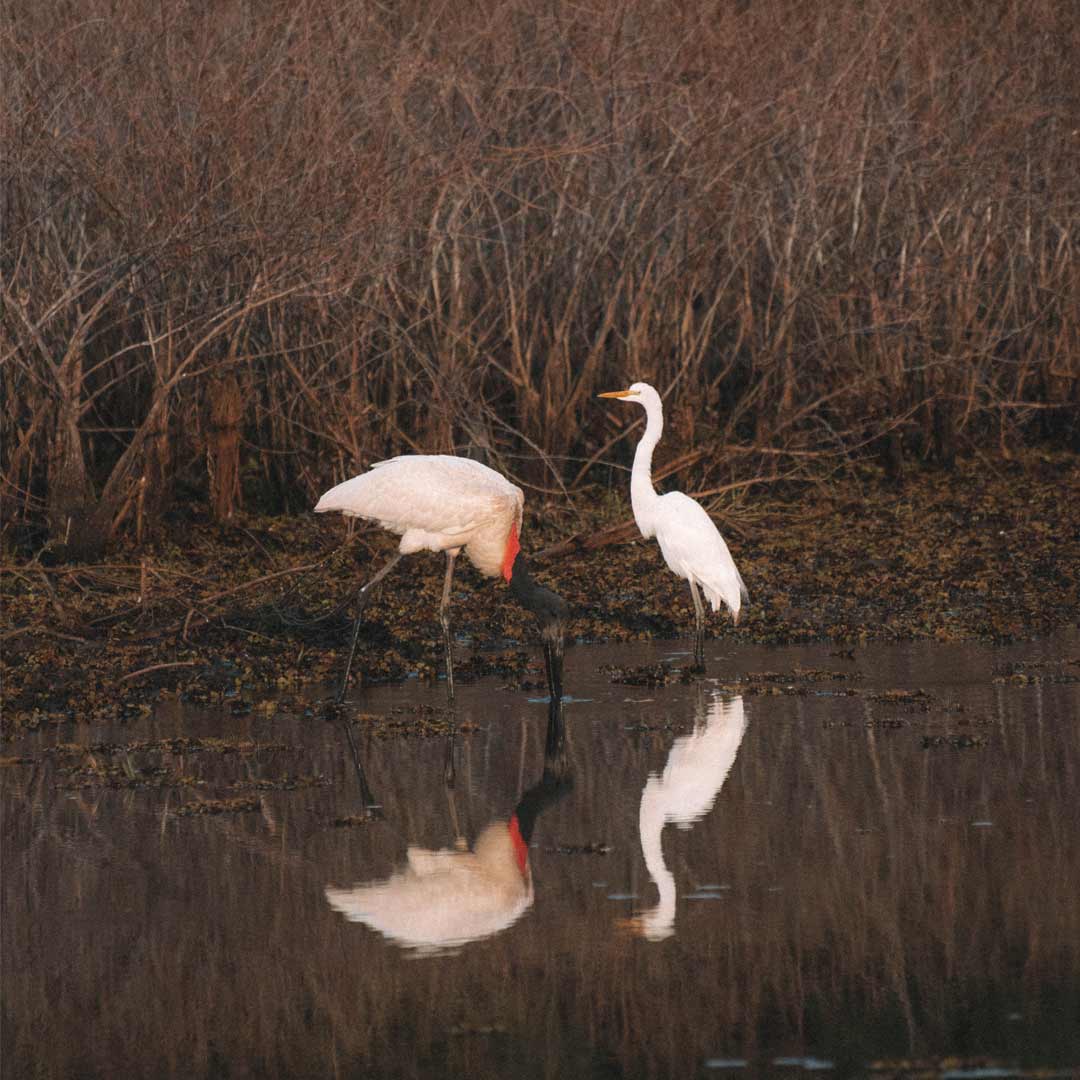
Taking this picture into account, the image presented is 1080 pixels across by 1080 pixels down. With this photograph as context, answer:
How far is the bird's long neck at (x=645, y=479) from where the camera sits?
12141mm

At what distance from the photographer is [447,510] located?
1075 cm

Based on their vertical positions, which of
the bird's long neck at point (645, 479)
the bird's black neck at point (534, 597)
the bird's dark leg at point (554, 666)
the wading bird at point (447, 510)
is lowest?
the bird's dark leg at point (554, 666)

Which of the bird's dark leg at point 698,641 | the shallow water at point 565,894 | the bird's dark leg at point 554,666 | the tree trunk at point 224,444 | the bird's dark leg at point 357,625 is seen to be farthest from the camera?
the tree trunk at point 224,444

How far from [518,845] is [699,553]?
473cm

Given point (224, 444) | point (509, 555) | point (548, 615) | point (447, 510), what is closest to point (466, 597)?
point (509, 555)

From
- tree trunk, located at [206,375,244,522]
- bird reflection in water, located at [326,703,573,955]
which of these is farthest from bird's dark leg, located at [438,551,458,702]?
tree trunk, located at [206,375,244,522]

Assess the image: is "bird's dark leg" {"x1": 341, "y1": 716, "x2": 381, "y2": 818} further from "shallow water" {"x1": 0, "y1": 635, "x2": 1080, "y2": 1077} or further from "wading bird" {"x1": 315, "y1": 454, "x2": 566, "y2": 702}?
"wading bird" {"x1": 315, "y1": 454, "x2": 566, "y2": 702}

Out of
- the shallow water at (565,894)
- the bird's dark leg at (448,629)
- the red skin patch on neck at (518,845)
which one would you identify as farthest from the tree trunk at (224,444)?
the red skin patch on neck at (518,845)

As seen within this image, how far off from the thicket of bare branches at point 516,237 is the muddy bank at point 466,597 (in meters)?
0.81

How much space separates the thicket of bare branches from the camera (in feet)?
46.0

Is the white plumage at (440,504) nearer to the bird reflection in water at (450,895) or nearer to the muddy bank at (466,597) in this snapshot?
the muddy bank at (466,597)

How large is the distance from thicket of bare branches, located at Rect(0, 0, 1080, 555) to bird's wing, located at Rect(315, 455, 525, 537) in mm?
3248

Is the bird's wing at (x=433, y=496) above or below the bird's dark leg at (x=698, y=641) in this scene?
above

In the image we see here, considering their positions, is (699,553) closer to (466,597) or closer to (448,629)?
(448,629)
